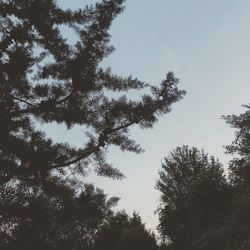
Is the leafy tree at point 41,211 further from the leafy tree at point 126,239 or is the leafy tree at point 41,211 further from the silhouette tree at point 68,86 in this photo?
the leafy tree at point 126,239

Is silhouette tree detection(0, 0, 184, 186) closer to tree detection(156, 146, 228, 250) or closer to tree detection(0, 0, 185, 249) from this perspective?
tree detection(0, 0, 185, 249)

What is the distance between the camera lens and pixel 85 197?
4840mm

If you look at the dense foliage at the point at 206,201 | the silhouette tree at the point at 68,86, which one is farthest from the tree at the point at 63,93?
the dense foliage at the point at 206,201

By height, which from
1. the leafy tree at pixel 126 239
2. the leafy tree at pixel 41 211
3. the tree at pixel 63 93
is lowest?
the leafy tree at pixel 41 211

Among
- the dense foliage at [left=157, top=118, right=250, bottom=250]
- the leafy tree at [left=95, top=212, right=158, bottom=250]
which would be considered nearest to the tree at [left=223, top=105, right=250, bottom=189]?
the dense foliage at [left=157, top=118, right=250, bottom=250]

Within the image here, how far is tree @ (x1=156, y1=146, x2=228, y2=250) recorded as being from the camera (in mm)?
20656

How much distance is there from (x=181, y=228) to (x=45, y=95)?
1974cm

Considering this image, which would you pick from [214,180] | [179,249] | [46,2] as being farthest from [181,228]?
[46,2]

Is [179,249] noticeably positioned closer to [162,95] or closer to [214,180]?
[214,180]

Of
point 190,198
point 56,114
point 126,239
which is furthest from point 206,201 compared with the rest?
point 56,114

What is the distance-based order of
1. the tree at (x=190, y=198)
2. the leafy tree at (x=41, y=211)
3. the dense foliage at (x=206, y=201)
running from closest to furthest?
the leafy tree at (x=41, y=211) → the dense foliage at (x=206, y=201) → the tree at (x=190, y=198)

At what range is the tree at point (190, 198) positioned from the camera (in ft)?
67.8

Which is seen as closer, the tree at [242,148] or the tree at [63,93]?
the tree at [63,93]

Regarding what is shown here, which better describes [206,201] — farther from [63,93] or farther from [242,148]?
[63,93]
